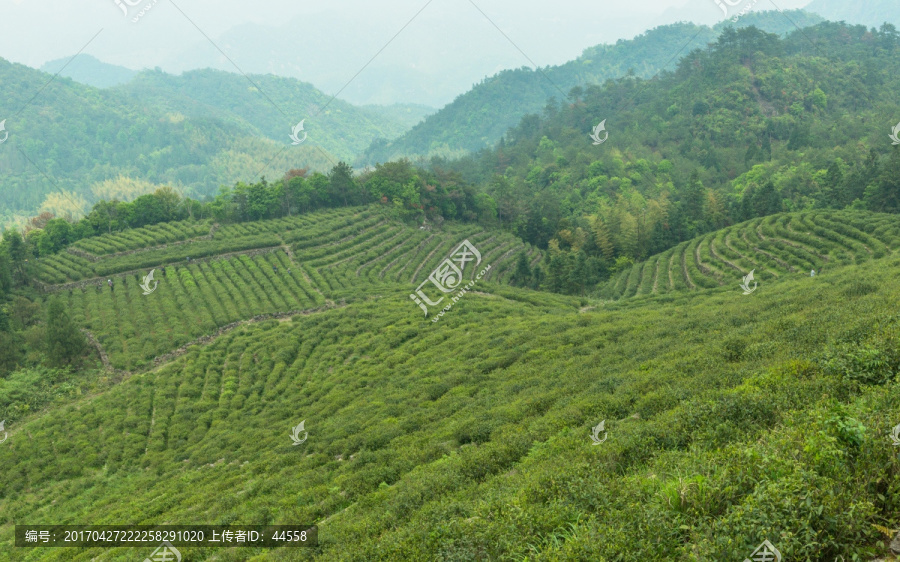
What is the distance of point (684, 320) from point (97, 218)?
48.8 metres

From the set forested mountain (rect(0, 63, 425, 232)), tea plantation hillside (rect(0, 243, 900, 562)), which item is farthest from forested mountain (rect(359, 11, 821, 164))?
tea plantation hillside (rect(0, 243, 900, 562))

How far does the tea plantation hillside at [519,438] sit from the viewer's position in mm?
5711

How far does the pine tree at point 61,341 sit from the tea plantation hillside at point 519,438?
12.7 feet

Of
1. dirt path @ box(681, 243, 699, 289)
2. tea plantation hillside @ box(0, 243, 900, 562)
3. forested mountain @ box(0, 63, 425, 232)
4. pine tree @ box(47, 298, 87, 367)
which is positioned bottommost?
dirt path @ box(681, 243, 699, 289)

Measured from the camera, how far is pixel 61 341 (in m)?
27.2

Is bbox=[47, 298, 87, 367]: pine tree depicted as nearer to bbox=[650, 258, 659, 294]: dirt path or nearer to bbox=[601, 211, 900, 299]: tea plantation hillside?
bbox=[601, 211, 900, 299]: tea plantation hillside

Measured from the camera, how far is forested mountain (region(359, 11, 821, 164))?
153375mm

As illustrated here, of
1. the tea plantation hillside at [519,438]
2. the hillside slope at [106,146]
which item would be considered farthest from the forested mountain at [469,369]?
the hillside slope at [106,146]

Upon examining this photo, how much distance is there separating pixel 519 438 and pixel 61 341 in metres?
27.3

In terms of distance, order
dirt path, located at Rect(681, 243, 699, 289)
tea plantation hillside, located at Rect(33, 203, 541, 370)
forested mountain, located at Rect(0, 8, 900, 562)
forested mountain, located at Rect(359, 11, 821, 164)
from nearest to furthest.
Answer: forested mountain, located at Rect(0, 8, 900, 562) < tea plantation hillside, located at Rect(33, 203, 541, 370) < dirt path, located at Rect(681, 243, 699, 289) < forested mountain, located at Rect(359, 11, 821, 164)

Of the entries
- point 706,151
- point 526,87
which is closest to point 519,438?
point 706,151

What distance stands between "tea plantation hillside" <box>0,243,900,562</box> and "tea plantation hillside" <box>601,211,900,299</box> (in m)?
3.79

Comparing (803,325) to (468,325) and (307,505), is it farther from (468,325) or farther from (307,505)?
(468,325)

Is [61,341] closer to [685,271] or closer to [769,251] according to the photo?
[685,271]
